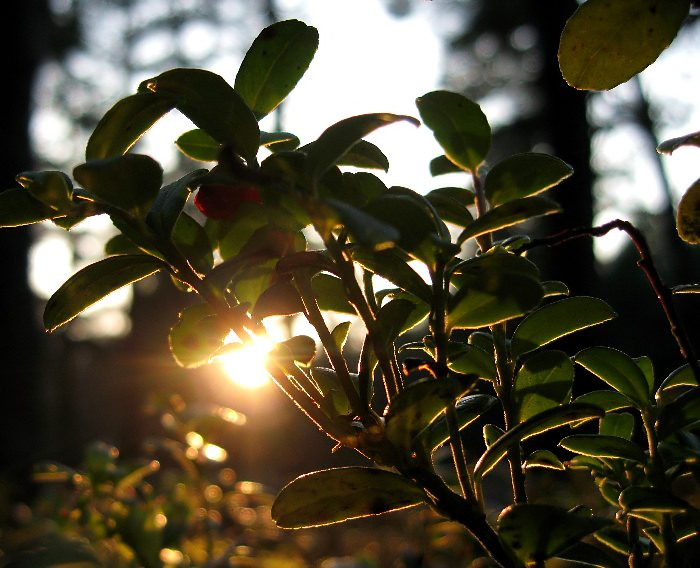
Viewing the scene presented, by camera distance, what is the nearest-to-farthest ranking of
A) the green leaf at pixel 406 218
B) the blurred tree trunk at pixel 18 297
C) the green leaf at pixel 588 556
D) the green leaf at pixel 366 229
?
1. the green leaf at pixel 366 229
2. the green leaf at pixel 406 218
3. the green leaf at pixel 588 556
4. the blurred tree trunk at pixel 18 297

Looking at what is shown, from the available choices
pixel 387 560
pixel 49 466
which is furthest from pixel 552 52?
pixel 49 466

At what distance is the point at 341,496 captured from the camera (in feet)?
1.58

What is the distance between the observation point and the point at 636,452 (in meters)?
0.50

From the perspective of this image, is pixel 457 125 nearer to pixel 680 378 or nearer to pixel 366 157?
pixel 366 157

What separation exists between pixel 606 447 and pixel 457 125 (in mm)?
274

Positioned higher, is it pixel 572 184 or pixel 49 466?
pixel 572 184

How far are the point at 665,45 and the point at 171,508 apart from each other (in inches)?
47.2

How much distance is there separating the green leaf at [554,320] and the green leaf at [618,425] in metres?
0.11

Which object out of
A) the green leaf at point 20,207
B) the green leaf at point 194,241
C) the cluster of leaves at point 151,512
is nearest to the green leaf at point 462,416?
the green leaf at point 194,241

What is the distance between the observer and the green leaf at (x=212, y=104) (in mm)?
441

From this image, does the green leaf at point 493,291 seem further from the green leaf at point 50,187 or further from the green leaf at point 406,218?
the green leaf at point 50,187

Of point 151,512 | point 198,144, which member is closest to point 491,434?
point 198,144

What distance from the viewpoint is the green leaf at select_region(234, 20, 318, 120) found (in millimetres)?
564

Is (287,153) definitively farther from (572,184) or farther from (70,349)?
(70,349)
